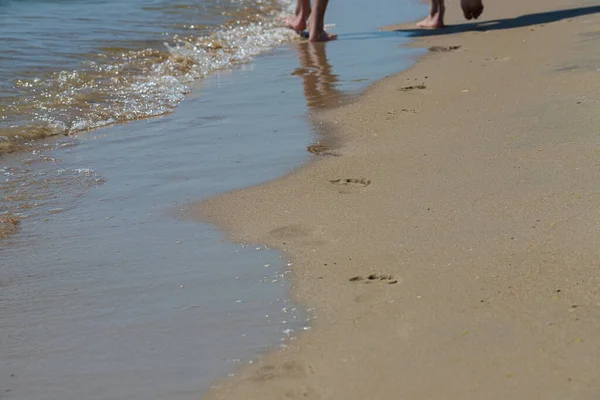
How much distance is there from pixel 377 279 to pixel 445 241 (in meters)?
0.36

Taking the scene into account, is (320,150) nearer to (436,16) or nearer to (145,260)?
(145,260)

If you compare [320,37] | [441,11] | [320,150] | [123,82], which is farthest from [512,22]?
[320,150]

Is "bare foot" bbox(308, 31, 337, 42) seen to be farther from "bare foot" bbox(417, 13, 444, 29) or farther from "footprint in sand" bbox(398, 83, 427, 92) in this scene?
"footprint in sand" bbox(398, 83, 427, 92)

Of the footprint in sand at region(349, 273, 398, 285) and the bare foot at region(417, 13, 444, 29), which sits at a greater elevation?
the footprint in sand at region(349, 273, 398, 285)

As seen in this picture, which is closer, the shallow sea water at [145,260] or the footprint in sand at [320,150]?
the shallow sea water at [145,260]

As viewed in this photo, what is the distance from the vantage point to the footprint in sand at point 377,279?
3.01 meters

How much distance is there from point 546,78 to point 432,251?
8.99 ft

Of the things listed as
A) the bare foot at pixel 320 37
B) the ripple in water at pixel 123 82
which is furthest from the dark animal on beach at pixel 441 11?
the ripple in water at pixel 123 82

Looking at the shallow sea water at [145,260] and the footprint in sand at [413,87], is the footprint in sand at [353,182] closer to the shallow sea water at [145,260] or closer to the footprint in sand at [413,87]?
the shallow sea water at [145,260]

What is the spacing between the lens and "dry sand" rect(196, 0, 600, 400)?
2.43 meters

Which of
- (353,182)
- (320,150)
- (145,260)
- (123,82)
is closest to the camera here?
(145,260)

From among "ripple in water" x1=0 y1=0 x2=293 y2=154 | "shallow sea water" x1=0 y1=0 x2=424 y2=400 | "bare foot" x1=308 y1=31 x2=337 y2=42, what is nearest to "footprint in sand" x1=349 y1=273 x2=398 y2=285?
"shallow sea water" x1=0 y1=0 x2=424 y2=400

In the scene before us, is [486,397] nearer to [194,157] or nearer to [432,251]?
[432,251]

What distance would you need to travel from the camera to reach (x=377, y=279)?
3039 millimetres
